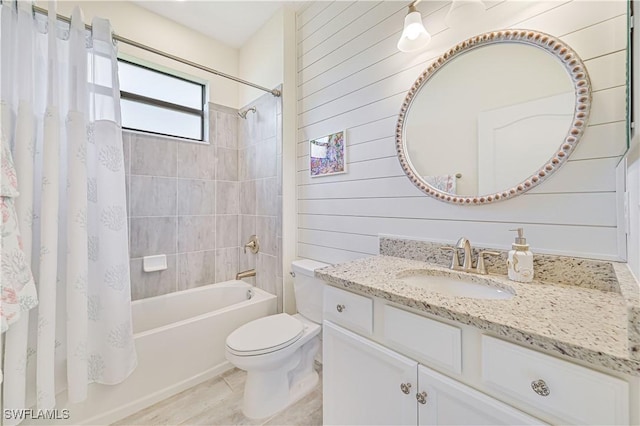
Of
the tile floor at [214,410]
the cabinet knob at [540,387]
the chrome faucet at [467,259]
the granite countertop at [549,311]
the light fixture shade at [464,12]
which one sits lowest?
the tile floor at [214,410]

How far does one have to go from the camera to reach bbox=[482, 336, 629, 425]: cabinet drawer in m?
0.52

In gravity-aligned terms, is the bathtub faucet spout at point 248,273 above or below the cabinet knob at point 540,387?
below

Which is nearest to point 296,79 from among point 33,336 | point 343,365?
point 343,365

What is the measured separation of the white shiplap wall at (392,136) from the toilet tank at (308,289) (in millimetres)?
172

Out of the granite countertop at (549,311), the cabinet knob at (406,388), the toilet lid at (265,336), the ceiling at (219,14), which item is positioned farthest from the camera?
the ceiling at (219,14)

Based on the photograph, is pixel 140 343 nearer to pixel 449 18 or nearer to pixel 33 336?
pixel 33 336

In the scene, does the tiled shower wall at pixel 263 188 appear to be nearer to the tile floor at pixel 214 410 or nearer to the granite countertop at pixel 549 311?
the tile floor at pixel 214 410

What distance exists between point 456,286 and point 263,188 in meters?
1.71

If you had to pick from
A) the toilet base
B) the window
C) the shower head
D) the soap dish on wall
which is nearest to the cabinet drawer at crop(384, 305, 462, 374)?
the toilet base

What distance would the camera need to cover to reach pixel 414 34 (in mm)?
1205

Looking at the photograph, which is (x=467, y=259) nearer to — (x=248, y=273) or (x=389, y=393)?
(x=389, y=393)

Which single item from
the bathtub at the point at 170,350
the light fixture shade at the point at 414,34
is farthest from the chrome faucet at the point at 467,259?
the bathtub at the point at 170,350

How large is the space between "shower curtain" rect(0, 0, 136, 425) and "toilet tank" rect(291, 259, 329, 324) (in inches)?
40.1

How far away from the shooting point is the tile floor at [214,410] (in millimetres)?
1428
